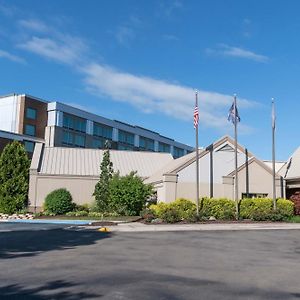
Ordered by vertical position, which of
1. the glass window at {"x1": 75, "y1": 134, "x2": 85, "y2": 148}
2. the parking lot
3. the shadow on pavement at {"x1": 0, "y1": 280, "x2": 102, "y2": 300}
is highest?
the glass window at {"x1": 75, "y1": 134, "x2": 85, "y2": 148}

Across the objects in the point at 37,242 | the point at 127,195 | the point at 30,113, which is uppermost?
the point at 30,113

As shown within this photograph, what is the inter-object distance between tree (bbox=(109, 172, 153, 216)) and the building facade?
146 ft

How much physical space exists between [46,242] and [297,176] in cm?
2579

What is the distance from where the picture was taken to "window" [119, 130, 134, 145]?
97312 mm

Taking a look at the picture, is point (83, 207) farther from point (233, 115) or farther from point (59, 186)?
point (233, 115)

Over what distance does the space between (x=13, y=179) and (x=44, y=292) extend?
35197 millimetres

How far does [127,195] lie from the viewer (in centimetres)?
3553

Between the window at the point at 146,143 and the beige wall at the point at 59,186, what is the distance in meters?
59.7

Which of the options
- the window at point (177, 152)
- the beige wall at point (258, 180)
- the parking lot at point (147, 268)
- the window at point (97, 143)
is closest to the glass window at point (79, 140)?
the window at point (97, 143)

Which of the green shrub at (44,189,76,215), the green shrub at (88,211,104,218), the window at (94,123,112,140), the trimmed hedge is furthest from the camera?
the window at (94,123,112,140)

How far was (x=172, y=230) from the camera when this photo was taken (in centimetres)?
2531

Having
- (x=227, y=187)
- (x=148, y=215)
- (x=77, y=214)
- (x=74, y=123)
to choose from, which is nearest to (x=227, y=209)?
(x=227, y=187)

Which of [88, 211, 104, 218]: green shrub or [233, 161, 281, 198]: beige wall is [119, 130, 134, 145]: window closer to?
[88, 211, 104, 218]: green shrub

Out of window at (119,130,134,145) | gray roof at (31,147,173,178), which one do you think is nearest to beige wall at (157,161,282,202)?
gray roof at (31,147,173,178)
